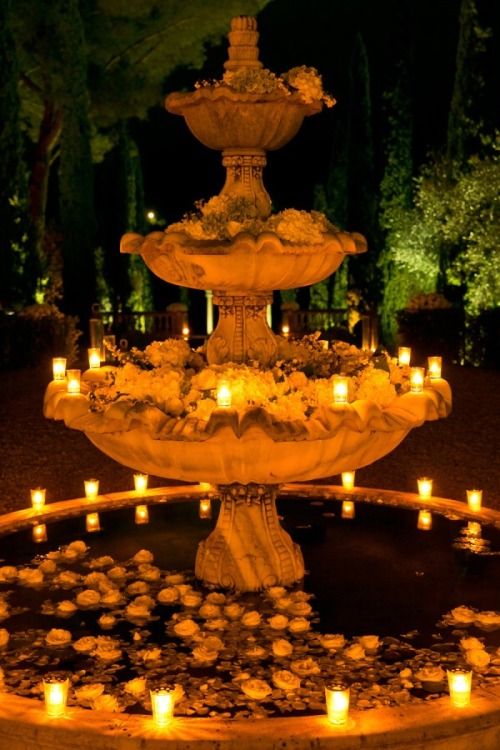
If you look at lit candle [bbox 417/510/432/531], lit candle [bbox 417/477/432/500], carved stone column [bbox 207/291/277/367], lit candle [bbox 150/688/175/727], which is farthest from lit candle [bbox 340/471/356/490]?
lit candle [bbox 150/688/175/727]

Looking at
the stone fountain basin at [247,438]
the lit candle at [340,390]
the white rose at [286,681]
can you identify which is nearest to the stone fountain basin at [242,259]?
the lit candle at [340,390]

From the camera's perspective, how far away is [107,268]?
2655 cm

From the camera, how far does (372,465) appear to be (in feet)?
32.5

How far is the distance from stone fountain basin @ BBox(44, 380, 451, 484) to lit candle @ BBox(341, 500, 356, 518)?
161 centimetres

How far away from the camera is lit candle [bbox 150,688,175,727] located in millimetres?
3865

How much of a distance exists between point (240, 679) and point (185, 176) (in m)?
30.2

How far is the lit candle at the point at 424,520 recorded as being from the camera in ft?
21.9

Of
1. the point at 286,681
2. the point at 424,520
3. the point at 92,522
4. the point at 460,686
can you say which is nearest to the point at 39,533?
the point at 92,522

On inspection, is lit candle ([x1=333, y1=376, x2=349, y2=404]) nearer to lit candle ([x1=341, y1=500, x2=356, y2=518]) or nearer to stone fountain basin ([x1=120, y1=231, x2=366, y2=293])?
stone fountain basin ([x1=120, y1=231, x2=366, y2=293])

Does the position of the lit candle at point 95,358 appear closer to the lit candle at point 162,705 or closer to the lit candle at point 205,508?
the lit candle at point 205,508

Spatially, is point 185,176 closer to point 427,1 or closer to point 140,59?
point 427,1

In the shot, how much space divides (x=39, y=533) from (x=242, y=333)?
2023mm

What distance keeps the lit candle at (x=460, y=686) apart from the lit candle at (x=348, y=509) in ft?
9.72

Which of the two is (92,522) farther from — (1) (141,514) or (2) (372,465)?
(2) (372,465)
